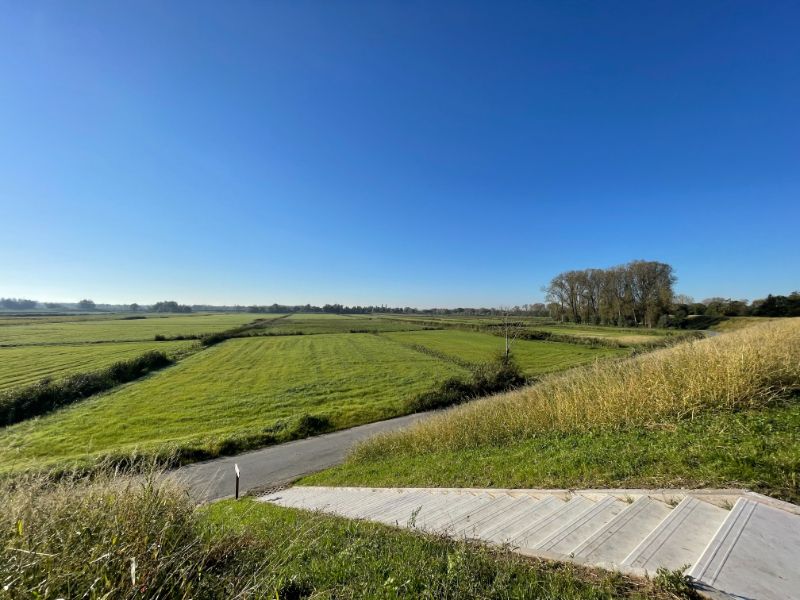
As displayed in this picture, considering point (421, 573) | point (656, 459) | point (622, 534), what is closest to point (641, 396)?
point (656, 459)

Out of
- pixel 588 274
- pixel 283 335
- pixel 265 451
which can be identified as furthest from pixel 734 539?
pixel 588 274

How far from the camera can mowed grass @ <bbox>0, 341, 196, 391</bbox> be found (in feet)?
105

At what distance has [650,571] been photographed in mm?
2678

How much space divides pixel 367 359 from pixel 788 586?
147 ft

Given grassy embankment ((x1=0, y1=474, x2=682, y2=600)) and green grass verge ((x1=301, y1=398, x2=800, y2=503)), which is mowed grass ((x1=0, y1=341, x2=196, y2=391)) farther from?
green grass verge ((x1=301, y1=398, x2=800, y2=503))

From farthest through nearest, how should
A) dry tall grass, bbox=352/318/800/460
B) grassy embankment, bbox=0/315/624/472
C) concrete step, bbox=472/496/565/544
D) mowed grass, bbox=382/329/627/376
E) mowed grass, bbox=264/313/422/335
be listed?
mowed grass, bbox=264/313/422/335
mowed grass, bbox=382/329/627/376
grassy embankment, bbox=0/315/624/472
dry tall grass, bbox=352/318/800/460
concrete step, bbox=472/496/565/544

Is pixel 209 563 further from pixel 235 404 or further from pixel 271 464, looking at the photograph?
pixel 235 404

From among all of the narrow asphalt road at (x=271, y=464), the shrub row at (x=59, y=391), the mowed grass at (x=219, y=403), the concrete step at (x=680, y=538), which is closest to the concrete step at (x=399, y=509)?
the concrete step at (x=680, y=538)

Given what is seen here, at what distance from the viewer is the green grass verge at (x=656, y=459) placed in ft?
13.5

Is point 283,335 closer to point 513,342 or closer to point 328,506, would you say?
point 513,342

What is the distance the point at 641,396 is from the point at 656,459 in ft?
11.0

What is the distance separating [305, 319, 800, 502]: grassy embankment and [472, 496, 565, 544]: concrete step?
0.62 m

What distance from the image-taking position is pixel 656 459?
17.0 feet

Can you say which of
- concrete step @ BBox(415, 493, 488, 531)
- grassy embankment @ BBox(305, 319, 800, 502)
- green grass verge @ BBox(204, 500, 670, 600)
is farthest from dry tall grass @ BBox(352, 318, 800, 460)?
green grass verge @ BBox(204, 500, 670, 600)
